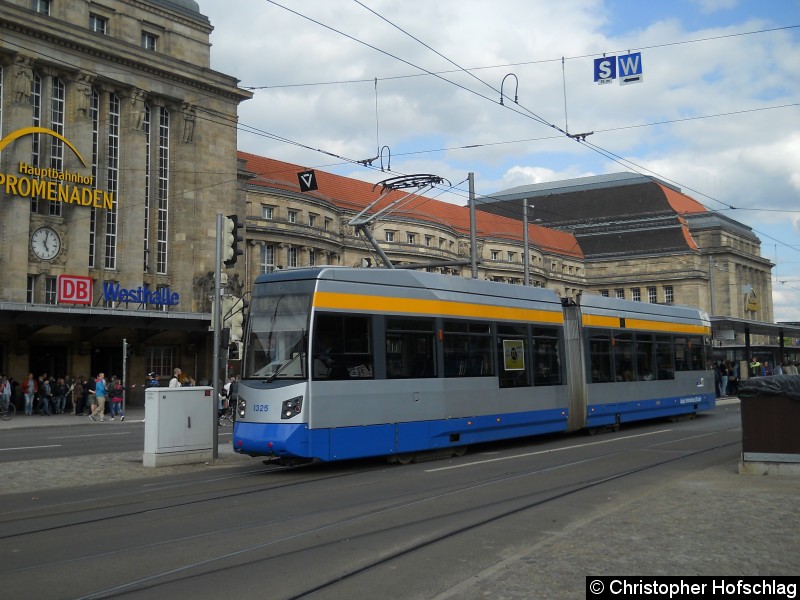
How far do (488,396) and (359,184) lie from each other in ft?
221

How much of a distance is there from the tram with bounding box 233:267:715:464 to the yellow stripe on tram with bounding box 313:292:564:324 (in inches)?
0.9

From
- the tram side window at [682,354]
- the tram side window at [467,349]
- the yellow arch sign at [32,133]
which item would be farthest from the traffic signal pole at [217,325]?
the yellow arch sign at [32,133]

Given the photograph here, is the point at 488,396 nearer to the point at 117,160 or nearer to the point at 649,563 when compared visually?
the point at 649,563

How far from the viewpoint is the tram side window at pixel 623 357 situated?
21.6 m

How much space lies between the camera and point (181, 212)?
49250 millimetres

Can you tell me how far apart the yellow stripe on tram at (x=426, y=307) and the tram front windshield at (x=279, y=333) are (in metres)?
0.39

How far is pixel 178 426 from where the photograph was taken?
15703mm

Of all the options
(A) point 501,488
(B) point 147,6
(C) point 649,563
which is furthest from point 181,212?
(C) point 649,563

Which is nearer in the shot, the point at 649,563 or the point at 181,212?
the point at 649,563

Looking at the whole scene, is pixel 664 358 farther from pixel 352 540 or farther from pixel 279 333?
pixel 352 540

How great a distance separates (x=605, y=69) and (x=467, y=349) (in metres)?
7.56

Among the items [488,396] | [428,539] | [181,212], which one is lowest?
[428,539]

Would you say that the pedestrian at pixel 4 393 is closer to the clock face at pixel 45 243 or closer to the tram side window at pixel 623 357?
the clock face at pixel 45 243

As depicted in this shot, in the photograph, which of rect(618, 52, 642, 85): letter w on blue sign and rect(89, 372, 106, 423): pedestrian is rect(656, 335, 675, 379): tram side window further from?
rect(89, 372, 106, 423): pedestrian
